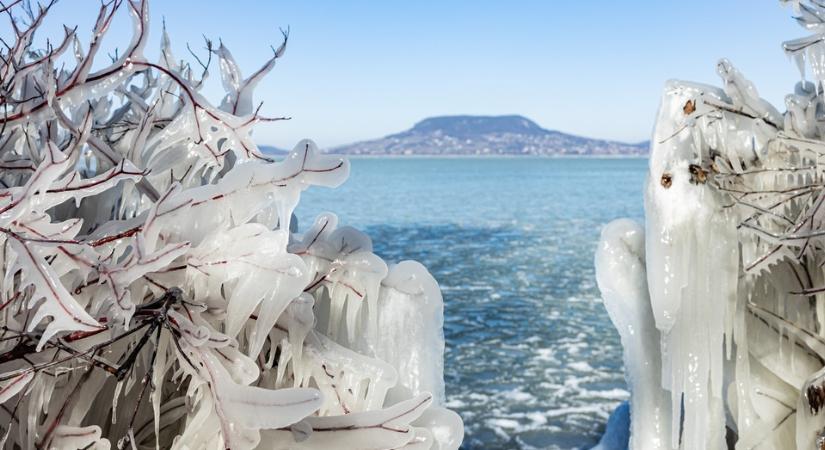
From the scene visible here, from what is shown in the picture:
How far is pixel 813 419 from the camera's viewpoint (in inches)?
120

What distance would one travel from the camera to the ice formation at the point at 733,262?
3213mm

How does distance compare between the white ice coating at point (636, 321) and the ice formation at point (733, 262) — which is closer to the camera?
the ice formation at point (733, 262)

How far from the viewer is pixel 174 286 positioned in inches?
66.4

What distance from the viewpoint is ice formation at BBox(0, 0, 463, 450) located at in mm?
1430

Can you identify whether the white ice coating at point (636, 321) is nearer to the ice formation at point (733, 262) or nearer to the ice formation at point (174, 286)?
the ice formation at point (733, 262)

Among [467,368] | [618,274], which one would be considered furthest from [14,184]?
[467,368]

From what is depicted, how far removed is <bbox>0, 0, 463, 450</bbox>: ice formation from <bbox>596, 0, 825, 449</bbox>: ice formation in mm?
1768

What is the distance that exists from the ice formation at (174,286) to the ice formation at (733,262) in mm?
1768

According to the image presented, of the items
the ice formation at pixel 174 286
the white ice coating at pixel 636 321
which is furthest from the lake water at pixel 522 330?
the ice formation at pixel 174 286

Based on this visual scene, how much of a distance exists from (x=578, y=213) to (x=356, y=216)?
10.1 m

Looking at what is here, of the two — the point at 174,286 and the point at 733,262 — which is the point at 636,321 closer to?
the point at 733,262

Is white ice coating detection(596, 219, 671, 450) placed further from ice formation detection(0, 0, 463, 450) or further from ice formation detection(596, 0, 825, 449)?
ice formation detection(0, 0, 463, 450)

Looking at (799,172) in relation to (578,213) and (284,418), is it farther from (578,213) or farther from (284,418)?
(578,213)

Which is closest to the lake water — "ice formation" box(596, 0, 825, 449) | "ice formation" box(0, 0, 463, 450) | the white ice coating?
the white ice coating
